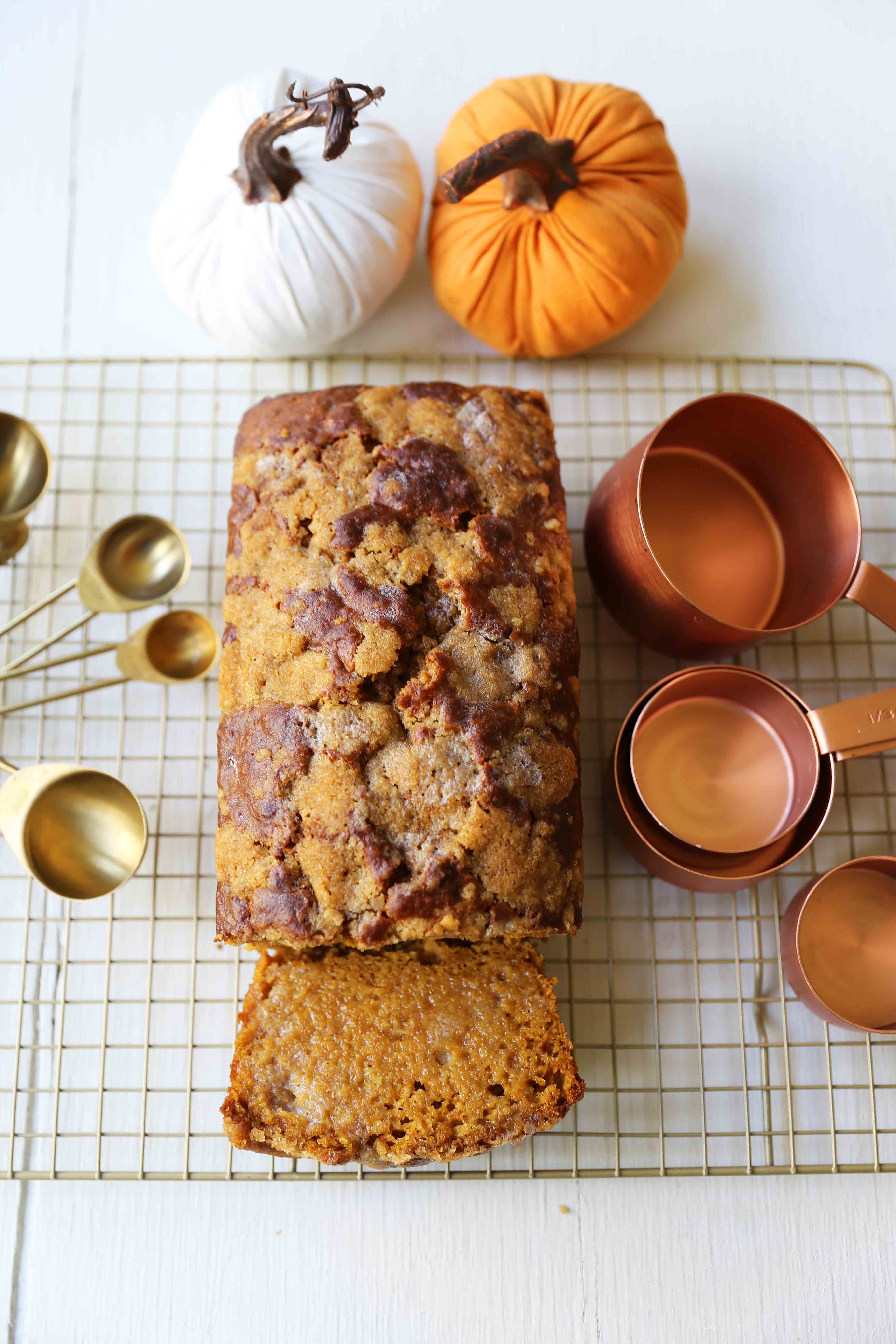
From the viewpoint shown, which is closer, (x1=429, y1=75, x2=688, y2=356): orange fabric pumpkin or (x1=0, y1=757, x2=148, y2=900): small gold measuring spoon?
(x1=0, y1=757, x2=148, y2=900): small gold measuring spoon

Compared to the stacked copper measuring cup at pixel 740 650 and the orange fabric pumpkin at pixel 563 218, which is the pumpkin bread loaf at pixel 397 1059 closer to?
the stacked copper measuring cup at pixel 740 650

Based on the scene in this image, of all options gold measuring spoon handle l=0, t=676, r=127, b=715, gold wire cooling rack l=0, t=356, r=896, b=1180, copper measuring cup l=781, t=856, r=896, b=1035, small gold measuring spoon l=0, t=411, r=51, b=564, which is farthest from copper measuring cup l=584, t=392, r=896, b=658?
small gold measuring spoon l=0, t=411, r=51, b=564

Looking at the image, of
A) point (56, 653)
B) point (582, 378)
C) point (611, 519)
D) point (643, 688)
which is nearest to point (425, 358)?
point (582, 378)

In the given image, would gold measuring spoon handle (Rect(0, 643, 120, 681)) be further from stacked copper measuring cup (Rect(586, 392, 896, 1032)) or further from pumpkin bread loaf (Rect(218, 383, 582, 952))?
stacked copper measuring cup (Rect(586, 392, 896, 1032))

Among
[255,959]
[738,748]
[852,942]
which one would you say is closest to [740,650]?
[738,748]

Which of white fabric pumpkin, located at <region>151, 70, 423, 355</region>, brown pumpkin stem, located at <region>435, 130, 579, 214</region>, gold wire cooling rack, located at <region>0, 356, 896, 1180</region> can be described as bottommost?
gold wire cooling rack, located at <region>0, 356, 896, 1180</region>

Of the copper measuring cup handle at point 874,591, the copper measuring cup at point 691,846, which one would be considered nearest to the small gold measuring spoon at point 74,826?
the copper measuring cup at point 691,846

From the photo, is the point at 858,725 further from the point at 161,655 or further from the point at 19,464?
the point at 19,464

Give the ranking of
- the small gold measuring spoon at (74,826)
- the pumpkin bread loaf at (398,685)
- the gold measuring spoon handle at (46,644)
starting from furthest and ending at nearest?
1. the gold measuring spoon handle at (46,644)
2. the small gold measuring spoon at (74,826)
3. the pumpkin bread loaf at (398,685)
